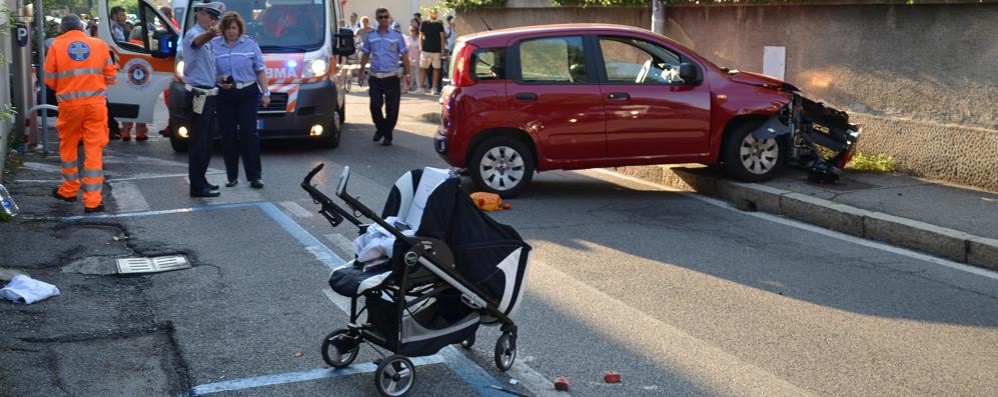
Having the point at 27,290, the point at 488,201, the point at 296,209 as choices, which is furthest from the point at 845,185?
the point at 27,290

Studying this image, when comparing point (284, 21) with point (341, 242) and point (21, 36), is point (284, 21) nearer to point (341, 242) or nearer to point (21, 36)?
point (21, 36)

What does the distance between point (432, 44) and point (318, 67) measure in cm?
958

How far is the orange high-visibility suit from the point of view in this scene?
9.88 metres

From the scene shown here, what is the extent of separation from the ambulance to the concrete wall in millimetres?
5394

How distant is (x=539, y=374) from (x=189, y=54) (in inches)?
251

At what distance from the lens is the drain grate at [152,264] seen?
7910 mm

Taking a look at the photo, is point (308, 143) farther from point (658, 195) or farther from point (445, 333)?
point (445, 333)

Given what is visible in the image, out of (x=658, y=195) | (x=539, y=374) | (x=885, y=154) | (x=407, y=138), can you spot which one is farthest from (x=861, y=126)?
(x=539, y=374)

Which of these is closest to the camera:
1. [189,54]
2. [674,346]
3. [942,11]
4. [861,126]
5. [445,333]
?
[445,333]

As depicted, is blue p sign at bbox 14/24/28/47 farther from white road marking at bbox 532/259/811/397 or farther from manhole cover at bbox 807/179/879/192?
manhole cover at bbox 807/179/879/192

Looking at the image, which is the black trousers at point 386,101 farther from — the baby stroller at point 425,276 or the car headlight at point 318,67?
the baby stroller at point 425,276

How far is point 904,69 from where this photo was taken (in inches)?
474

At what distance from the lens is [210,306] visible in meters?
6.94

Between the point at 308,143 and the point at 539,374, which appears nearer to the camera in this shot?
the point at 539,374
